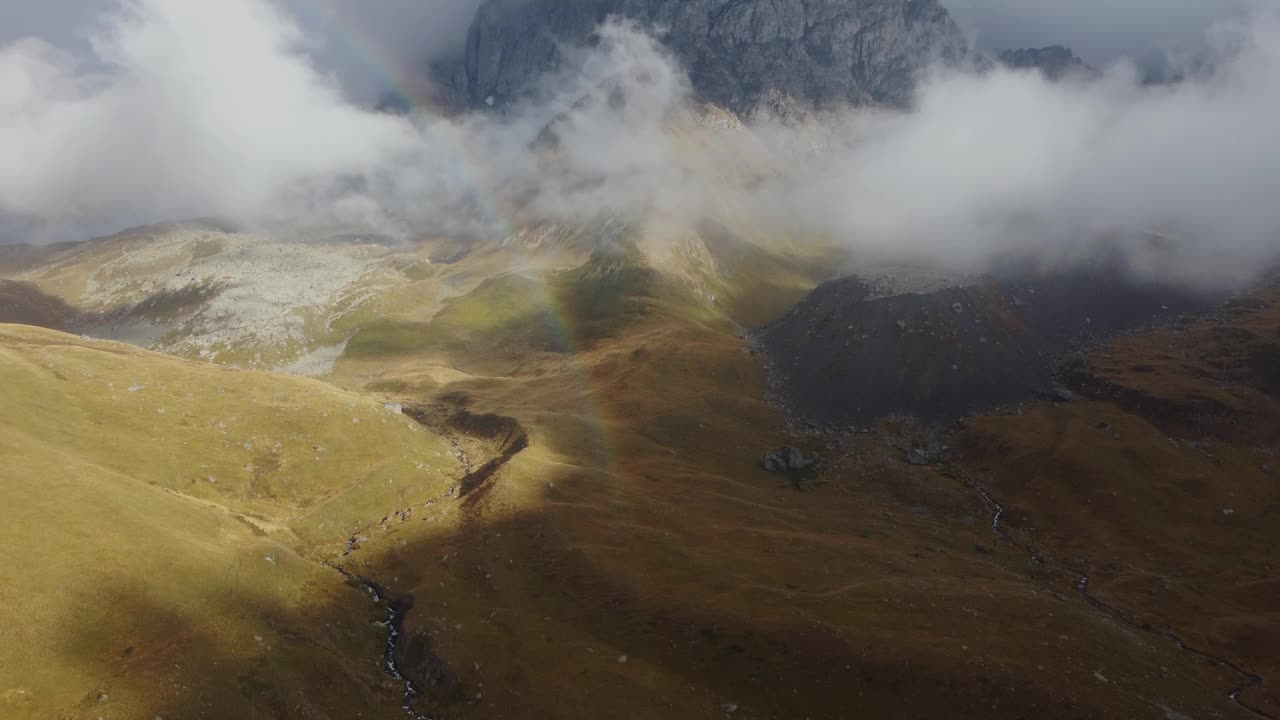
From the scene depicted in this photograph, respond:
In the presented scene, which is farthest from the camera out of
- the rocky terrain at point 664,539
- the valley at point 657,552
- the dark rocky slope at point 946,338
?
the dark rocky slope at point 946,338

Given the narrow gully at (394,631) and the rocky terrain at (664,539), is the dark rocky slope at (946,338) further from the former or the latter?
the narrow gully at (394,631)

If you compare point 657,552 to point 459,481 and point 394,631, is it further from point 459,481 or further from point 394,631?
point 459,481

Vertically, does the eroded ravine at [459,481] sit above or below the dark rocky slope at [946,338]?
below

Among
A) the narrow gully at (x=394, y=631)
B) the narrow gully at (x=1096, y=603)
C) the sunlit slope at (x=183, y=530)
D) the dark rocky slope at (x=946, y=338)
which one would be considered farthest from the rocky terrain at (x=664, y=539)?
the dark rocky slope at (x=946, y=338)

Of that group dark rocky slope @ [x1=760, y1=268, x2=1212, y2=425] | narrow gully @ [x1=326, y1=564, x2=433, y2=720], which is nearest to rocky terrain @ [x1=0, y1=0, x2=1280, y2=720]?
narrow gully @ [x1=326, y1=564, x2=433, y2=720]

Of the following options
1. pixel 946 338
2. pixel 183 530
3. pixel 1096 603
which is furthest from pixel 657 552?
pixel 946 338

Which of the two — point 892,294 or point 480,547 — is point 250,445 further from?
point 892,294
